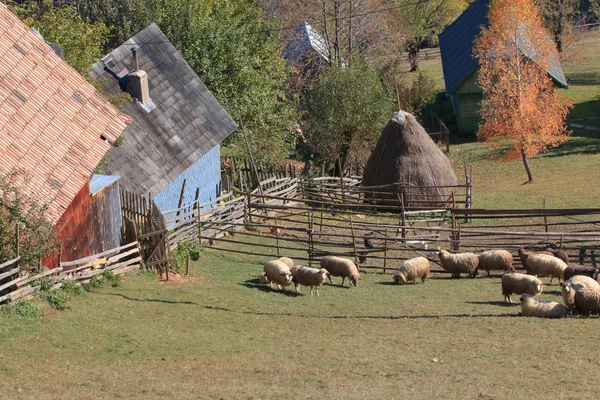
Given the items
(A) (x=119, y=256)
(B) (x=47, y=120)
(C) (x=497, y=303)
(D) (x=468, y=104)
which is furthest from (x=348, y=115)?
(B) (x=47, y=120)

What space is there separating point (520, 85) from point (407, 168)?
8693mm

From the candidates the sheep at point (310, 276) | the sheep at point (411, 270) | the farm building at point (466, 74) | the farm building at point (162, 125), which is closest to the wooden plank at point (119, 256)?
the sheep at point (310, 276)

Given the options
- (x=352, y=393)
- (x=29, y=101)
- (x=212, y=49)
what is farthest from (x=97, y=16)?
(x=352, y=393)

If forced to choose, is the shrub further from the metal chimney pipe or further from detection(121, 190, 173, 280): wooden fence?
the metal chimney pipe

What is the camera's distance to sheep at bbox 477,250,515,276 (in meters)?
19.0

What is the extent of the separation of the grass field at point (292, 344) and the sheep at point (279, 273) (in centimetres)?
31

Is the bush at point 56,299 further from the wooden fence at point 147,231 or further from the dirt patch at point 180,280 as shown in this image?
the wooden fence at point 147,231

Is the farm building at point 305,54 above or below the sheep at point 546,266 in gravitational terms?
above

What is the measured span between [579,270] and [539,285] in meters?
1.64

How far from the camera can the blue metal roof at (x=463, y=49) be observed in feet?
146

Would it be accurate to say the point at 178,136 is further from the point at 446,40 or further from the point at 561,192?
the point at 446,40

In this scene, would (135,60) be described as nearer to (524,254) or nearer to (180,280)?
(180,280)

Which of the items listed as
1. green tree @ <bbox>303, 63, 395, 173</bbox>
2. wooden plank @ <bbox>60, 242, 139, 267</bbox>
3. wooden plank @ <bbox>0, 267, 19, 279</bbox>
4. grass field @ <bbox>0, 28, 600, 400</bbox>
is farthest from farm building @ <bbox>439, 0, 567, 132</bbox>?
wooden plank @ <bbox>0, 267, 19, 279</bbox>

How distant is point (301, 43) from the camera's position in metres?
49.2
